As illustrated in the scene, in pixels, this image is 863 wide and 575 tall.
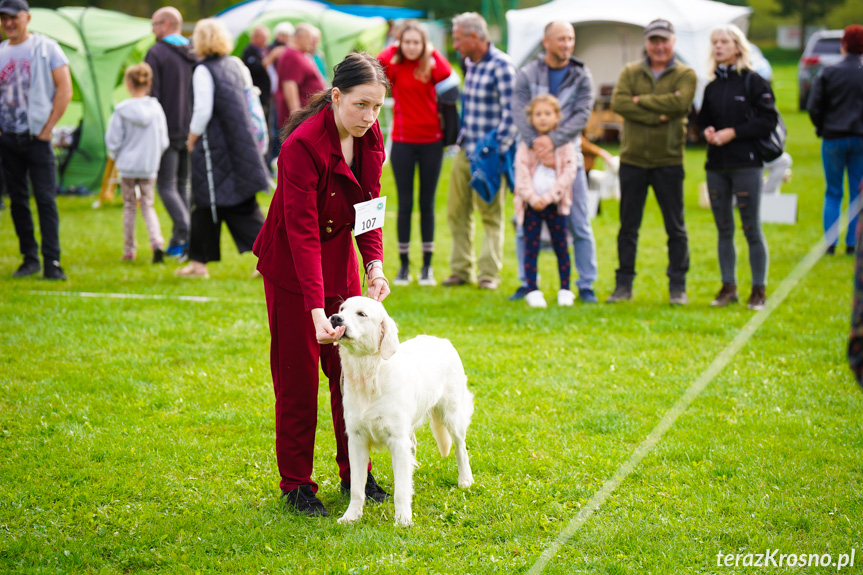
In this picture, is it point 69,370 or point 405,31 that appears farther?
point 405,31

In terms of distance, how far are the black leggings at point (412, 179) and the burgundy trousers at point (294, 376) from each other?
14.6 ft

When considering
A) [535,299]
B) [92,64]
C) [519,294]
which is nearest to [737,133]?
[535,299]

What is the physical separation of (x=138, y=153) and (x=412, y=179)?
3.04 m

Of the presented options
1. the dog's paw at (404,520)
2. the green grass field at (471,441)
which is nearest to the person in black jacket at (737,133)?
the green grass field at (471,441)

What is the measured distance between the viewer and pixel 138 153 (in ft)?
28.9

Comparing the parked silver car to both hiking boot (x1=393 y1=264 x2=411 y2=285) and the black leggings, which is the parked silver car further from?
hiking boot (x1=393 y1=264 x2=411 y2=285)

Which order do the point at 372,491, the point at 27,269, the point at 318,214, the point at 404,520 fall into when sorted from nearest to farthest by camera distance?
the point at 318,214 < the point at 404,520 < the point at 372,491 < the point at 27,269

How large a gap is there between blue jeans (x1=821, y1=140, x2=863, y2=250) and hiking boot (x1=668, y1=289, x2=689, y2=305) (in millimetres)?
2891

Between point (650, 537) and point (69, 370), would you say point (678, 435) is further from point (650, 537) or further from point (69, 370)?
point (69, 370)

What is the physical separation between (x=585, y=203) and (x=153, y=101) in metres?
4.86

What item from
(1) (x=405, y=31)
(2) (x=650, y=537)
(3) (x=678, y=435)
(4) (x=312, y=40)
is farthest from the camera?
(4) (x=312, y=40)

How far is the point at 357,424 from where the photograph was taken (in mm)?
3422

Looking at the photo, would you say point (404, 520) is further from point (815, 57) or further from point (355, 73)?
point (815, 57)

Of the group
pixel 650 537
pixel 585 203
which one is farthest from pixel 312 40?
pixel 650 537
